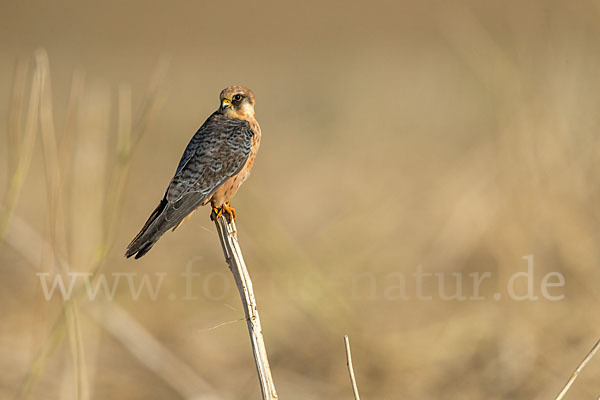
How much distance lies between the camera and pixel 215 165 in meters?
3.45

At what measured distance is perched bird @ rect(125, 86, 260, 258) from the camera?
3150mm

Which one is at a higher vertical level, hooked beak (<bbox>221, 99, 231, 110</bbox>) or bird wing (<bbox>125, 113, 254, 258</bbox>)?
hooked beak (<bbox>221, 99, 231, 110</bbox>)

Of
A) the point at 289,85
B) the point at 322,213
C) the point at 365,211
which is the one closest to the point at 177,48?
the point at 289,85

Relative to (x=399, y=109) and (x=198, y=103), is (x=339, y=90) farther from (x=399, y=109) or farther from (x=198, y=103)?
(x=198, y=103)

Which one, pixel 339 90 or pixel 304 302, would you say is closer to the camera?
pixel 304 302

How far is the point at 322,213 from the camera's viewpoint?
8.45 m

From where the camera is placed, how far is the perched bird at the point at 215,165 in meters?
3.15

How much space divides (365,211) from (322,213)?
164 cm

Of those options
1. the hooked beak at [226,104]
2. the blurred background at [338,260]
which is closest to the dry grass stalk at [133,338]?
the blurred background at [338,260]

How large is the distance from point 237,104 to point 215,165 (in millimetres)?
513

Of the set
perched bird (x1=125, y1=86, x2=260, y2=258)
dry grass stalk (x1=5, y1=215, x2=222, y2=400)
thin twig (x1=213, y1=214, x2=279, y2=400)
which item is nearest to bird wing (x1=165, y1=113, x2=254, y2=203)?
perched bird (x1=125, y1=86, x2=260, y2=258)

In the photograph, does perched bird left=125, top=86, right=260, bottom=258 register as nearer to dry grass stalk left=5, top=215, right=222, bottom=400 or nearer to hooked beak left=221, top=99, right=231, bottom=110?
hooked beak left=221, top=99, right=231, bottom=110

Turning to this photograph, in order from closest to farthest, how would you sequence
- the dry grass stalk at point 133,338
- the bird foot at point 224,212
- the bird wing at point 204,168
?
the bird wing at point 204,168 < the bird foot at point 224,212 < the dry grass stalk at point 133,338

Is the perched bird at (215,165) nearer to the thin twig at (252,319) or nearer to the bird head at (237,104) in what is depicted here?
the bird head at (237,104)
